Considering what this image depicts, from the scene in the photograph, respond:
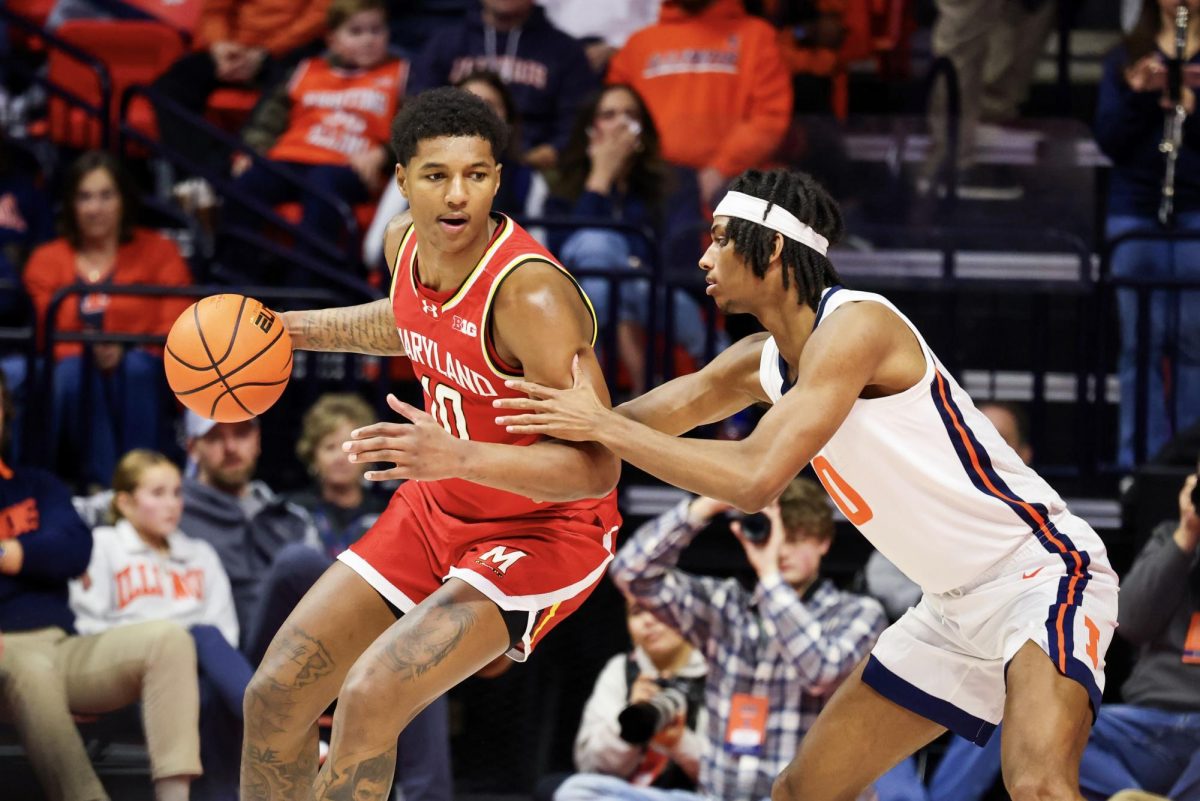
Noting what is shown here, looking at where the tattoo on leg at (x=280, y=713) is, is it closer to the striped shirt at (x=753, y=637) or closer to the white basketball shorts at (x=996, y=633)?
the white basketball shorts at (x=996, y=633)

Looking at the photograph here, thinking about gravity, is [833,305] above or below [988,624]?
above

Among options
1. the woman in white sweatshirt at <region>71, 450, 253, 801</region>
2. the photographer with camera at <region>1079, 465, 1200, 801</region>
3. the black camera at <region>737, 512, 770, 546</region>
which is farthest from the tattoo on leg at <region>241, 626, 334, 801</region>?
the photographer with camera at <region>1079, 465, 1200, 801</region>

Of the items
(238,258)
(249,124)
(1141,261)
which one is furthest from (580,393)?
(249,124)

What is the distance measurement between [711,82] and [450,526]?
432 centimetres

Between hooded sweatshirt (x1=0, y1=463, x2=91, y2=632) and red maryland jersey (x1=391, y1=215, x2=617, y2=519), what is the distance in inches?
85.2

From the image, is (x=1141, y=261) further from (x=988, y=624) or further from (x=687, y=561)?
(x=988, y=624)

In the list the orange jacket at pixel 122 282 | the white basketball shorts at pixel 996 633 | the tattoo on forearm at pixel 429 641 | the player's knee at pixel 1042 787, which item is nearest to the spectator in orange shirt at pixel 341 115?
the orange jacket at pixel 122 282

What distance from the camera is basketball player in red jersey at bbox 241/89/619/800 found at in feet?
14.2

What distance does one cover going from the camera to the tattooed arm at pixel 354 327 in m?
4.99

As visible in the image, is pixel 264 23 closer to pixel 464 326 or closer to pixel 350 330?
pixel 350 330

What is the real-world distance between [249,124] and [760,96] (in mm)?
2846

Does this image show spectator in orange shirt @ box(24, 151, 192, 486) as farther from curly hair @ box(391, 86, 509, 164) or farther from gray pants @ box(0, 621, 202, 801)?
curly hair @ box(391, 86, 509, 164)

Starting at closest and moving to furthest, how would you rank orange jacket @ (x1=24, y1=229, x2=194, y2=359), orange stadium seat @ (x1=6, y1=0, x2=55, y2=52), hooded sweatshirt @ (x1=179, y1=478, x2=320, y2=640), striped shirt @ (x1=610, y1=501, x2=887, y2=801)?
striped shirt @ (x1=610, y1=501, x2=887, y2=801), hooded sweatshirt @ (x1=179, y1=478, x2=320, y2=640), orange jacket @ (x1=24, y1=229, x2=194, y2=359), orange stadium seat @ (x1=6, y1=0, x2=55, y2=52)

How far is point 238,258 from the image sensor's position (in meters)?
8.94
